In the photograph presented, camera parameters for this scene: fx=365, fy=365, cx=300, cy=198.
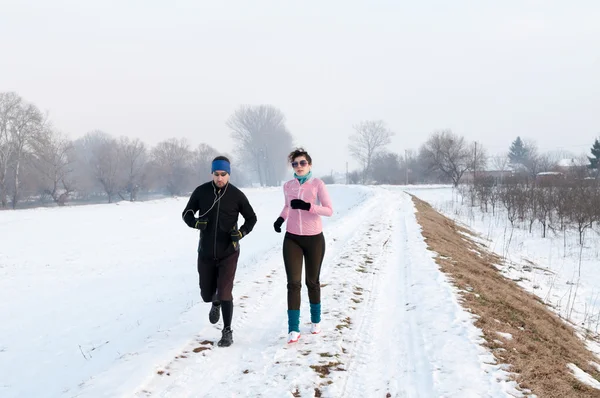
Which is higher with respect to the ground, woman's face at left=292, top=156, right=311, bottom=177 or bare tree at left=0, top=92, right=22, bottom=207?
bare tree at left=0, top=92, right=22, bottom=207

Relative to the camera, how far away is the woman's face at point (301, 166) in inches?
178

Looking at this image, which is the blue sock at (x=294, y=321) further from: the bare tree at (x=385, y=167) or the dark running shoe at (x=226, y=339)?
the bare tree at (x=385, y=167)

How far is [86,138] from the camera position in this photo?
108438mm

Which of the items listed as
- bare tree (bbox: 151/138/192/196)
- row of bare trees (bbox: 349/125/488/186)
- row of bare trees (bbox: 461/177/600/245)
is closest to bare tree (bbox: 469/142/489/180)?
row of bare trees (bbox: 349/125/488/186)

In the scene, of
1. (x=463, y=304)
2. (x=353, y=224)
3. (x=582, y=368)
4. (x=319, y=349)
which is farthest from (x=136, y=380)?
(x=353, y=224)

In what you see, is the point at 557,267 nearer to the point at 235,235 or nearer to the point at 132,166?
the point at 235,235

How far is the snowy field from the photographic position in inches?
378

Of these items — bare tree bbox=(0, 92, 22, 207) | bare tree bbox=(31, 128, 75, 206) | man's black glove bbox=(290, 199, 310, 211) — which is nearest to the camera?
man's black glove bbox=(290, 199, 310, 211)

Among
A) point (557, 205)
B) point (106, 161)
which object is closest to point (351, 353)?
point (557, 205)

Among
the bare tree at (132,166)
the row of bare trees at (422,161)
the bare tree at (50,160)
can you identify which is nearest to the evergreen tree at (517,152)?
the row of bare trees at (422,161)

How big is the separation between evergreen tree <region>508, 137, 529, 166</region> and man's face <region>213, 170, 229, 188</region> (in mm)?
118993

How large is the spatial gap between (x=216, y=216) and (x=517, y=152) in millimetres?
124952

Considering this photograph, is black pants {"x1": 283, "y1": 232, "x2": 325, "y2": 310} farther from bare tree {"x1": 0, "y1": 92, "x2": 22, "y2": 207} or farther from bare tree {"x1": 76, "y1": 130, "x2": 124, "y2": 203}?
bare tree {"x1": 76, "y1": 130, "x2": 124, "y2": 203}

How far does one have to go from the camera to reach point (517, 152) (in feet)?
359
